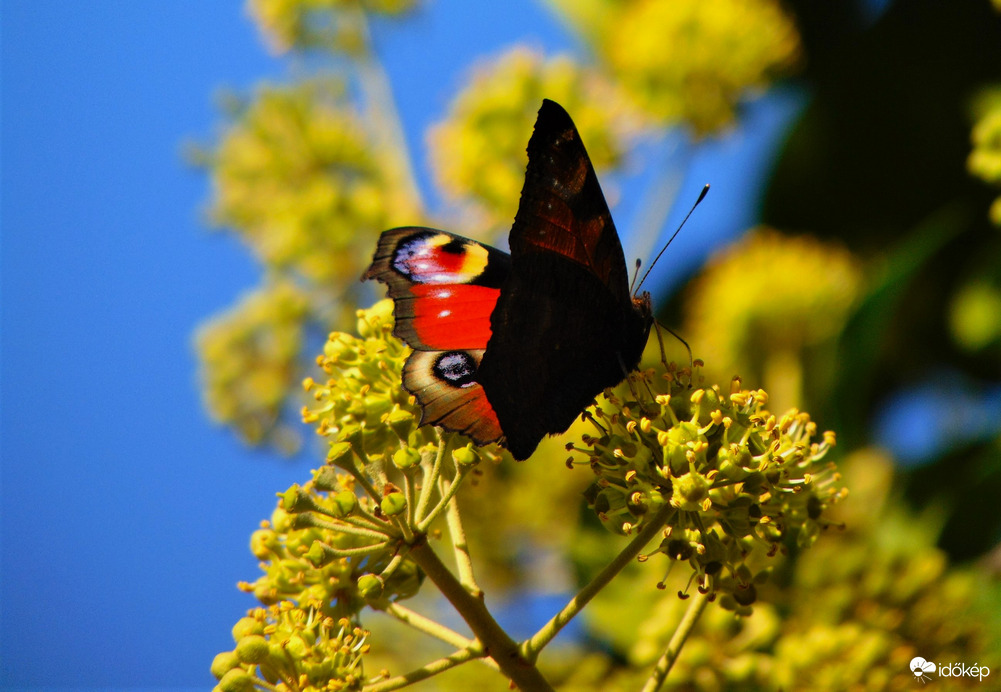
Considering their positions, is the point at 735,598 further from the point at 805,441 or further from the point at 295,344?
the point at 295,344

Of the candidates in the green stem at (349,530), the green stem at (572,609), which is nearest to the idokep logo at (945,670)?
the green stem at (572,609)

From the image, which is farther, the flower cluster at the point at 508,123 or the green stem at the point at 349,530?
the flower cluster at the point at 508,123

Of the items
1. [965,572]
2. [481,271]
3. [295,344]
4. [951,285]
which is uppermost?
[295,344]

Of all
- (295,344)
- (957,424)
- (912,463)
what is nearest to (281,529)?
(295,344)

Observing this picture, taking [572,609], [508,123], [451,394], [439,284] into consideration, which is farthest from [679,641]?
[508,123]

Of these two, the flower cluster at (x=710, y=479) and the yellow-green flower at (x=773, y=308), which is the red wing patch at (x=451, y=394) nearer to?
the flower cluster at (x=710, y=479)

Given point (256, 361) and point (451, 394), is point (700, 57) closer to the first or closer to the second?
point (256, 361)

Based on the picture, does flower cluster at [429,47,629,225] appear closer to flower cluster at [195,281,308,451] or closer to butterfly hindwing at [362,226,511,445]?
flower cluster at [195,281,308,451]
